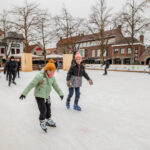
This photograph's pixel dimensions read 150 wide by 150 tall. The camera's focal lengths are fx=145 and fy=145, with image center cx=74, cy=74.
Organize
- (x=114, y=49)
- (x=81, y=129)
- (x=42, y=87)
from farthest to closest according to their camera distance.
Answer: (x=114, y=49) → (x=81, y=129) → (x=42, y=87)

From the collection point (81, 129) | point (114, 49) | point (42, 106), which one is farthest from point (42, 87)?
point (114, 49)

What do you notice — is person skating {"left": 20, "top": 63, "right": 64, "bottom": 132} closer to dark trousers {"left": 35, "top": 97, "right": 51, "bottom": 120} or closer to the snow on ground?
dark trousers {"left": 35, "top": 97, "right": 51, "bottom": 120}

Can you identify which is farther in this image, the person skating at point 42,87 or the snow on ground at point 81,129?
the person skating at point 42,87

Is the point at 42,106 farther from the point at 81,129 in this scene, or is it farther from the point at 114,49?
the point at 114,49

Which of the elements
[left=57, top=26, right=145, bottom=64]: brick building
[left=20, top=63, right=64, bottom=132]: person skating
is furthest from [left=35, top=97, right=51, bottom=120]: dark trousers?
[left=57, top=26, right=145, bottom=64]: brick building

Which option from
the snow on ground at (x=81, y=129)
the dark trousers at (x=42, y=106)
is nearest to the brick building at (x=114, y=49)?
the snow on ground at (x=81, y=129)

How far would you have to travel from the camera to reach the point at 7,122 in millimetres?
2963

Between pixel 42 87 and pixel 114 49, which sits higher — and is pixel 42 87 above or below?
below

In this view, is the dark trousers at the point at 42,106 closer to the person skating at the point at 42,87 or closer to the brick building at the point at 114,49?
the person skating at the point at 42,87

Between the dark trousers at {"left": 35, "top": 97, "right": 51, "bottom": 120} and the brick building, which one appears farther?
the brick building

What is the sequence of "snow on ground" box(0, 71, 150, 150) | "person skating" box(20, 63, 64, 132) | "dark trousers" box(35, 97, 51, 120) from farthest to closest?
"dark trousers" box(35, 97, 51, 120) < "person skating" box(20, 63, 64, 132) < "snow on ground" box(0, 71, 150, 150)

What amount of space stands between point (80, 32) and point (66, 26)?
8.58ft

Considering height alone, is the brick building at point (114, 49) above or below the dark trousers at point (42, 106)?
above

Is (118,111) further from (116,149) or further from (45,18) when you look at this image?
(45,18)
